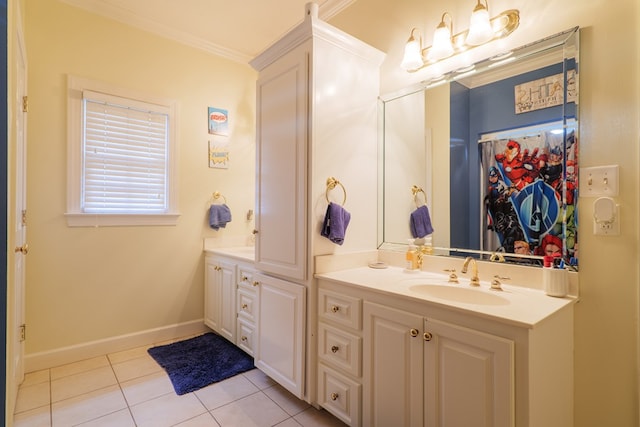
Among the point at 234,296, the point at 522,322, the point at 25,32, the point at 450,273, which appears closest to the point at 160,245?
the point at 234,296

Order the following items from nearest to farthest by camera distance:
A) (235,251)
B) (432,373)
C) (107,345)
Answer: (432,373)
(107,345)
(235,251)

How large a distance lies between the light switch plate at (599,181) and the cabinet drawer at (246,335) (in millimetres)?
2160

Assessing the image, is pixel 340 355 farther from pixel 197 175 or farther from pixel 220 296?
pixel 197 175

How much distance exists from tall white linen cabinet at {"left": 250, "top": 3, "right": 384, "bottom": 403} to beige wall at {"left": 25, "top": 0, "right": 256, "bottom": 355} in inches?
45.2

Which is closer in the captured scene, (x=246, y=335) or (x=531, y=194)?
(x=531, y=194)

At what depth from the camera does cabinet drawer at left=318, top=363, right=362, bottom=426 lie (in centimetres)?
162

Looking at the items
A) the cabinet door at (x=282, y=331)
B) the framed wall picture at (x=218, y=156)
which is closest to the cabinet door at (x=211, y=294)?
the cabinet door at (x=282, y=331)

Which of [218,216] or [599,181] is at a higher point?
[599,181]

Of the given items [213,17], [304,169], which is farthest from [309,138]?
[213,17]

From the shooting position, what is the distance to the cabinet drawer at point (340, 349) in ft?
5.29

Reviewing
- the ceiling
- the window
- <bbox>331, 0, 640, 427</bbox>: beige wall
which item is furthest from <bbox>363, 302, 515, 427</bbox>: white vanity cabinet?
the ceiling

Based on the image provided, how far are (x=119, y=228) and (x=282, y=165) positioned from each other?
1.63 meters

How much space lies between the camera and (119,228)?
2672mm

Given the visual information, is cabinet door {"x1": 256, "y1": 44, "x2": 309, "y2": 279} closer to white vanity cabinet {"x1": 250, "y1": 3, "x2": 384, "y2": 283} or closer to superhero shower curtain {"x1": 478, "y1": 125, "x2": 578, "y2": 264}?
white vanity cabinet {"x1": 250, "y1": 3, "x2": 384, "y2": 283}
